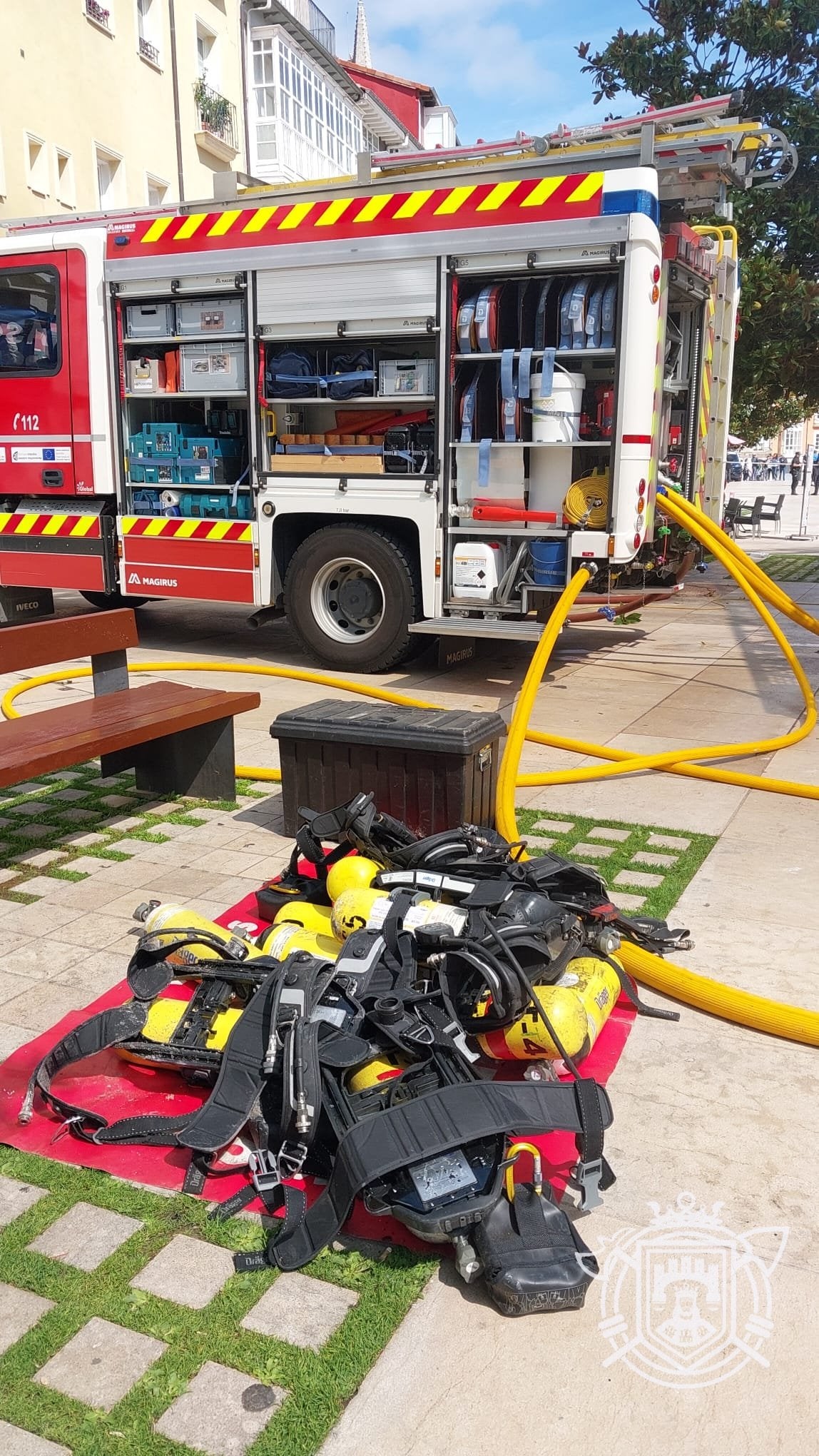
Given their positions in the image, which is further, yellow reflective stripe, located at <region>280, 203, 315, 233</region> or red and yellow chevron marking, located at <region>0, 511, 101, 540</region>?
red and yellow chevron marking, located at <region>0, 511, 101, 540</region>

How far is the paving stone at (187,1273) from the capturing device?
7.57ft

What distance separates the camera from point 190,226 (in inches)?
326

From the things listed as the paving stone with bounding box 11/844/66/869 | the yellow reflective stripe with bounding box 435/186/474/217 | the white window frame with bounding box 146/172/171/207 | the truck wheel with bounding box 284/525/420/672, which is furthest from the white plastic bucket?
the white window frame with bounding box 146/172/171/207

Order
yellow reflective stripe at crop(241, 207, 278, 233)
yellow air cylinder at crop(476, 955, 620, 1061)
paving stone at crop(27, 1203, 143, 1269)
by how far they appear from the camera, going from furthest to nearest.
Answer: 1. yellow reflective stripe at crop(241, 207, 278, 233)
2. yellow air cylinder at crop(476, 955, 620, 1061)
3. paving stone at crop(27, 1203, 143, 1269)

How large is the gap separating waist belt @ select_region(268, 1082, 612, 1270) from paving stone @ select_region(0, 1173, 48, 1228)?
1.93ft

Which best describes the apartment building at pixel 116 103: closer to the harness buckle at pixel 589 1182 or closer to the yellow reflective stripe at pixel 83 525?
the yellow reflective stripe at pixel 83 525

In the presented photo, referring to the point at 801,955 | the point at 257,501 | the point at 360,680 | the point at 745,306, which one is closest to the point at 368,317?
the point at 257,501

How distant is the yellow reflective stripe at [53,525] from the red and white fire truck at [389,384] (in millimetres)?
24

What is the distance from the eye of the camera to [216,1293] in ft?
7.58

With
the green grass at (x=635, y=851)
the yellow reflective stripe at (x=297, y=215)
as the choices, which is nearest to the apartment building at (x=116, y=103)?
the yellow reflective stripe at (x=297, y=215)

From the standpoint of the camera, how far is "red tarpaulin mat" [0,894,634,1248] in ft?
8.71

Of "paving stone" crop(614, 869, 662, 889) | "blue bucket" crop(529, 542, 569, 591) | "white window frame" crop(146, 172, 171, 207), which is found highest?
"white window frame" crop(146, 172, 171, 207)

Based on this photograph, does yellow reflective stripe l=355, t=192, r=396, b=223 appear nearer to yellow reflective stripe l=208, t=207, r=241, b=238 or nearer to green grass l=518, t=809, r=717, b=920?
yellow reflective stripe l=208, t=207, r=241, b=238

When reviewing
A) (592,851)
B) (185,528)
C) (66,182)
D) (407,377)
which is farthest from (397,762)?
(66,182)
